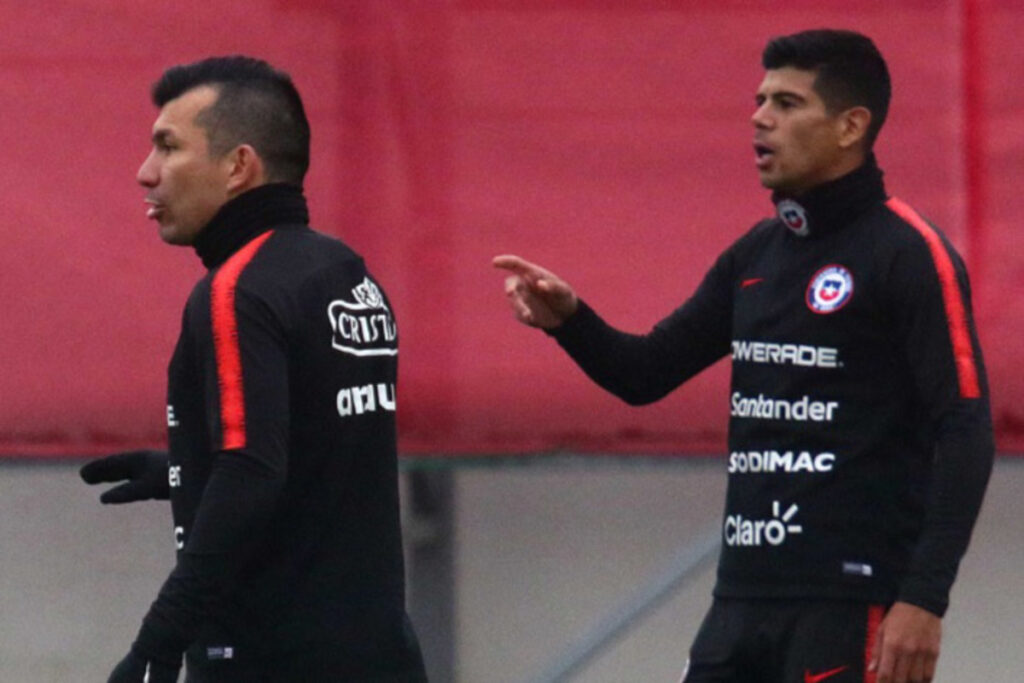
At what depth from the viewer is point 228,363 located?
339 cm

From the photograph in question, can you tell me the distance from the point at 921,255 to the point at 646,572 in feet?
6.68

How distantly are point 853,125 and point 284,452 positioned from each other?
1.16 meters

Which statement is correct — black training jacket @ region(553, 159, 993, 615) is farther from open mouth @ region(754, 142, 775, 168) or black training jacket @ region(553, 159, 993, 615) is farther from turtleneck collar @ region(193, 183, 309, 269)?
turtleneck collar @ region(193, 183, 309, 269)

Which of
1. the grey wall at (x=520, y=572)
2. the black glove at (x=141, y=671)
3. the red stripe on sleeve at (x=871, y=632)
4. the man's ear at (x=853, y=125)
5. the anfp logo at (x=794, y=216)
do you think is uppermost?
the man's ear at (x=853, y=125)

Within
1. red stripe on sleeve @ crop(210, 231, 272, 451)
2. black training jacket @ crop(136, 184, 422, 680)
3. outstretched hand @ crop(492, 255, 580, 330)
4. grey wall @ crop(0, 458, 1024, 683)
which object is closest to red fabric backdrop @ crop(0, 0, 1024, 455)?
grey wall @ crop(0, 458, 1024, 683)

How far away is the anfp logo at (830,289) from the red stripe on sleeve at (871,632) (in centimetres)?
47

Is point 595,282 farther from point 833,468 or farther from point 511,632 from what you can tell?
point 833,468

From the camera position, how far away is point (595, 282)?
5219 mm

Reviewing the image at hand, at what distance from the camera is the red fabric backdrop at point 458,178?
5.18 meters

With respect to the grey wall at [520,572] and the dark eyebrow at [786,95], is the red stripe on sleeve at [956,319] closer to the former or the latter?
the dark eyebrow at [786,95]

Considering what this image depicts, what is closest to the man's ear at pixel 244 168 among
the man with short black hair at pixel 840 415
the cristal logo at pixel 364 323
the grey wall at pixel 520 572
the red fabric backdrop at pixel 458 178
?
the cristal logo at pixel 364 323

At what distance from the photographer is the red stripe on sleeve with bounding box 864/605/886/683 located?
3.70 m

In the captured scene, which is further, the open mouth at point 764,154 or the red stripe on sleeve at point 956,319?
the open mouth at point 764,154

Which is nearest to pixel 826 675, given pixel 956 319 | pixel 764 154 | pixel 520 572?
pixel 956 319
